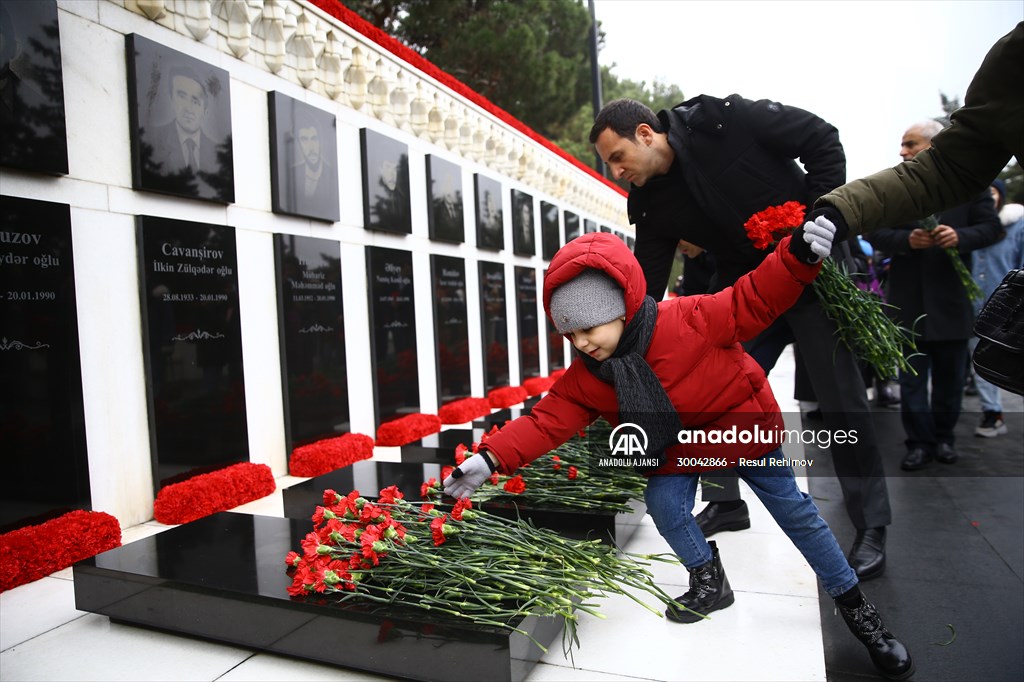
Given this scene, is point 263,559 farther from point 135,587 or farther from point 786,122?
point 786,122

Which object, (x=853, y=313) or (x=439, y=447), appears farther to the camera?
(x=439, y=447)

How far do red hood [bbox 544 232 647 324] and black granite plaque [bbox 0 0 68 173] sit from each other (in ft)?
8.11

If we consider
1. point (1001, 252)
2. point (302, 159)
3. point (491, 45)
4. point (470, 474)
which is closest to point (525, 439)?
point (470, 474)

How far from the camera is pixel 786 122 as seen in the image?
8.43ft

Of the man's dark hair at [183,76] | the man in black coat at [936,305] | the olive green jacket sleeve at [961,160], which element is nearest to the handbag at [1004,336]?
the olive green jacket sleeve at [961,160]

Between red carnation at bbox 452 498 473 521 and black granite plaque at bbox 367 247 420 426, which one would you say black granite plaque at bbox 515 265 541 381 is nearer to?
black granite plaque at bbox 367 247 420 426

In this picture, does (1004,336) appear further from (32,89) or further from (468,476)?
(32,89)

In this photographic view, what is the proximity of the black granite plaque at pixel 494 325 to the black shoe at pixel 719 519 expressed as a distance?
4.43m

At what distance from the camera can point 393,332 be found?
5758 mm

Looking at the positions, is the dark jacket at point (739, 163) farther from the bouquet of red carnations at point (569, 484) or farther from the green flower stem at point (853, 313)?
the bouquet of red carnations at point (569, 484)

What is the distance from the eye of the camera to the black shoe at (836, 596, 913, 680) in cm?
189

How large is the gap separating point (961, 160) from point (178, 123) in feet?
11.9

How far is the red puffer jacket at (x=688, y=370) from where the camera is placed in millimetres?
1877

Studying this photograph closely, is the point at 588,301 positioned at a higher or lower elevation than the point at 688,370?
higher
